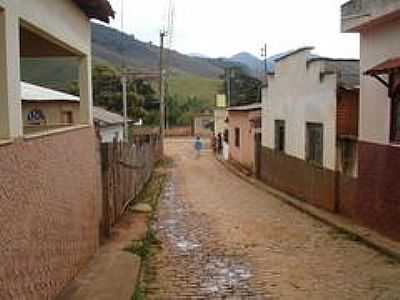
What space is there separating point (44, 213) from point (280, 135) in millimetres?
17952

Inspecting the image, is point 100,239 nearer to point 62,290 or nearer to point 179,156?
point 62,290

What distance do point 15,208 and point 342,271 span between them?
607cm

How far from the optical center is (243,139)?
34.2 meters

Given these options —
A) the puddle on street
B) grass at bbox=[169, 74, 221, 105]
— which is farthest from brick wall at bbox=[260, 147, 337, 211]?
grass at bbox=[169, 74, 221, 105]

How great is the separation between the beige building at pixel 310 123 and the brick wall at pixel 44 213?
27.3 feet

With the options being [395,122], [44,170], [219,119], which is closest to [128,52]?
[219,119]

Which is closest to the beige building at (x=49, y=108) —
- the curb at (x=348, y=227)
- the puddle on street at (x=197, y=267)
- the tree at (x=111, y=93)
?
the curb at (x=348, y=227)

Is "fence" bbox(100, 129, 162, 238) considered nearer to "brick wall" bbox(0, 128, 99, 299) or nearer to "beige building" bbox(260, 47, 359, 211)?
"brick wall" bbox(0, 128, 99, 299)

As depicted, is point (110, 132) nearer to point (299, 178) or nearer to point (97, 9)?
point (299, 178)

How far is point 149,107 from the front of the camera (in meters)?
68.2

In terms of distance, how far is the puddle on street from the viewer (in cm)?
868

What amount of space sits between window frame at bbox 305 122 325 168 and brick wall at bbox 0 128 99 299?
31.2 feet

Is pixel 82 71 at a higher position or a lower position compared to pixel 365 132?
higher

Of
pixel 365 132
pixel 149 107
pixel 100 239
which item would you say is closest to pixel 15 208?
pixel 100 239
